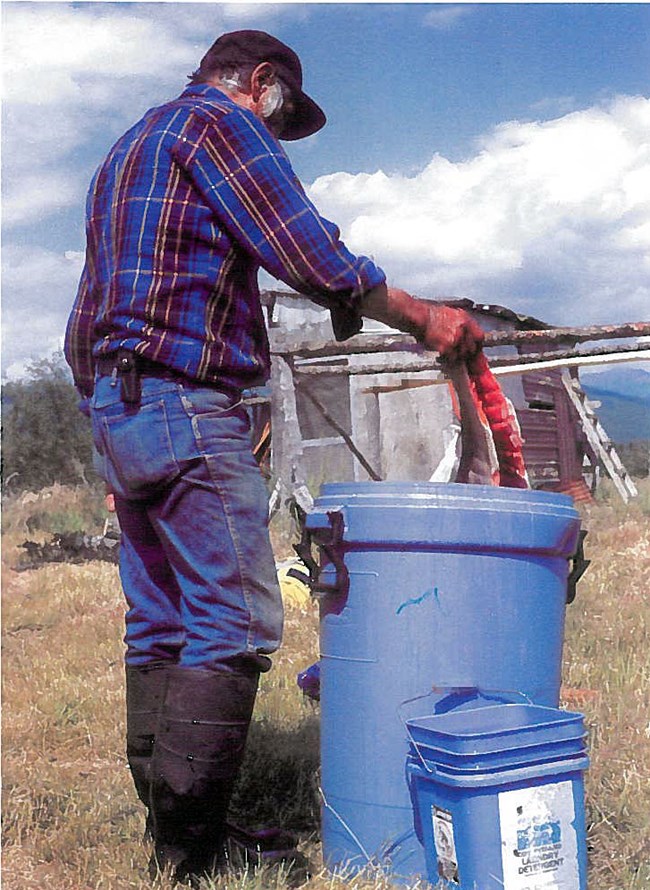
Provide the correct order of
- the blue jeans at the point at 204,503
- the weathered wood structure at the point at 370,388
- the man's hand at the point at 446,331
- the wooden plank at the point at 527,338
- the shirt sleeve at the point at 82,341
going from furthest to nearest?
the weathered wood structure at the point at 370,388 → the wooden plank at the point at 527,338 → the shirt sleeve at the point at 82,341 → the man's hand at the point at 446,331 → the blue jeans at the point at 204,503

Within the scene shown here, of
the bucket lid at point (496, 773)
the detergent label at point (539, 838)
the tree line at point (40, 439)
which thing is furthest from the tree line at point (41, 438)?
the detergent label at point (539, 838)

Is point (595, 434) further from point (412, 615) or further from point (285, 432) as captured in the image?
point (412, 615)

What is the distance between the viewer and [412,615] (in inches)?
80.0

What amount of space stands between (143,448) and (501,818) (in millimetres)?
975

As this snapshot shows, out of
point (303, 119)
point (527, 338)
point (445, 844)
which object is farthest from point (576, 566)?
point (527, 338)

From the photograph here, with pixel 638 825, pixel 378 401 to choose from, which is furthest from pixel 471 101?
pixel 378 401

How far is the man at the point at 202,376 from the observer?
1966mm

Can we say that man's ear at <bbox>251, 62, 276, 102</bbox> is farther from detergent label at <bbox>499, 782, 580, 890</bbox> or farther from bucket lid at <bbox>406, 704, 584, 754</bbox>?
detergent label at <bbox>499, 782, 580, 890</bbox>

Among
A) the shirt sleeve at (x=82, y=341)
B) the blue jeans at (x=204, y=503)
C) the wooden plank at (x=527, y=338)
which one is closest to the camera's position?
the blue jeans at (x=204, y=503)

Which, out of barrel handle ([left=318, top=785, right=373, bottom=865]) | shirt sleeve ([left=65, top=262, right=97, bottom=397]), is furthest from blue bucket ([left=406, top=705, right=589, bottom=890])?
shirt sleeve ([left=65, top=262, right=97, bottom=397])

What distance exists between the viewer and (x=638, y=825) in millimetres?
2283

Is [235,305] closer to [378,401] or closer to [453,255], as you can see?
[453,255]

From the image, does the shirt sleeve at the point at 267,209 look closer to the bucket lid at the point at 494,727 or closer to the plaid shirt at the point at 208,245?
the plaid shirt at the point at 208,245

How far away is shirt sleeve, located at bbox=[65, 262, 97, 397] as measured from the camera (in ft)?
7.55
